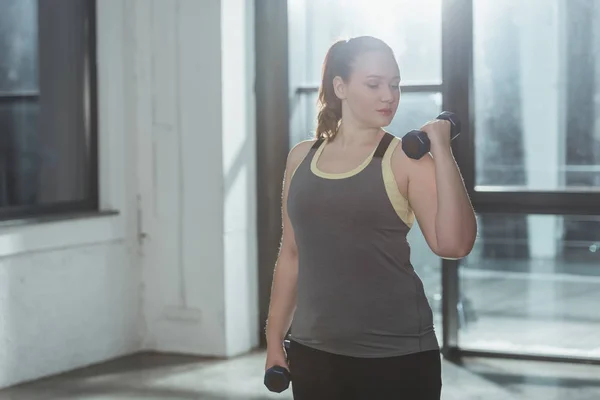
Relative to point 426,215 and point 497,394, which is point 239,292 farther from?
point 426,215

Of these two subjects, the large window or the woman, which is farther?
the large window

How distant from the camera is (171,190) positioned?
5031mm

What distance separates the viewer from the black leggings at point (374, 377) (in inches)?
63.0

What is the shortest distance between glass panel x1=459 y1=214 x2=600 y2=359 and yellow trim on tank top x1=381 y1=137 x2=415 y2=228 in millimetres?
3369

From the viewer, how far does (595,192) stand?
4.78 m

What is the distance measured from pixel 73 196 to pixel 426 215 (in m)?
3.50

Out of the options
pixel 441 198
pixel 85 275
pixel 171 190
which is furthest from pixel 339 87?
pixel 171 190

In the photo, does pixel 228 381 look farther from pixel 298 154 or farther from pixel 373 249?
pixel 373 249

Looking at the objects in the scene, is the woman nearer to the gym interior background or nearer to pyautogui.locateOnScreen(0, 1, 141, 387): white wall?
pyautogui.locateOnScreen(0, 1, 141, 387): white wall

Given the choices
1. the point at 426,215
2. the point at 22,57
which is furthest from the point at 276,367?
the point at 22,57

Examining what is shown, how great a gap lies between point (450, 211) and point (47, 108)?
349 centimetres

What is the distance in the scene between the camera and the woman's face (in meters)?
1.65

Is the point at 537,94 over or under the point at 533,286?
over

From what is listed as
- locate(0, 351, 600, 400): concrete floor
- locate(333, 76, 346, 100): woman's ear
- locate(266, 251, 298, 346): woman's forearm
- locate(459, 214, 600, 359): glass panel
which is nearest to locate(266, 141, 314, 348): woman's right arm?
locate(266, 251, 298, 346): woman's forearm
